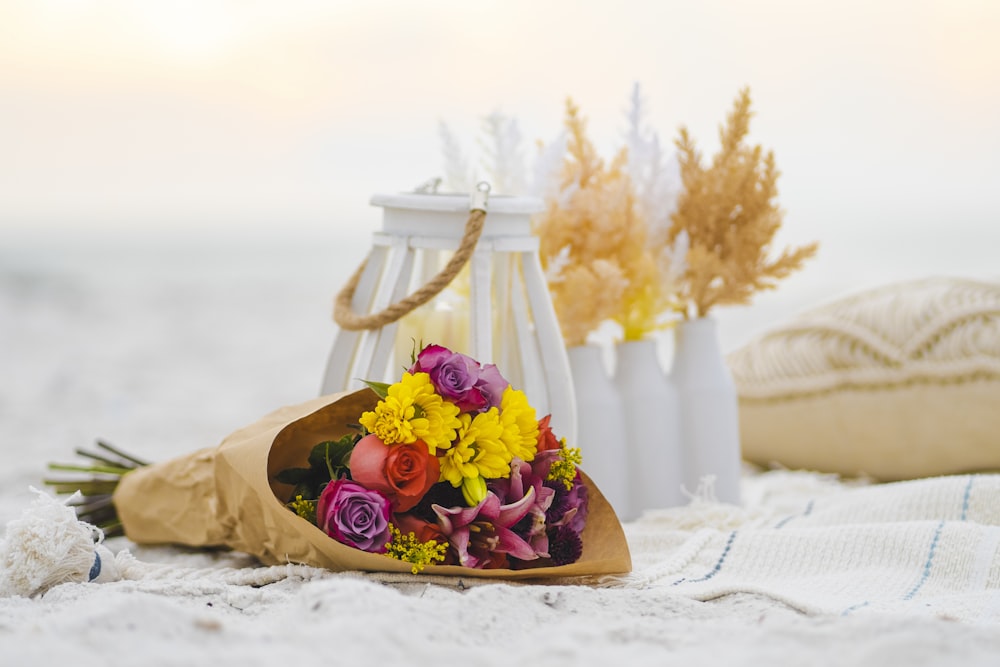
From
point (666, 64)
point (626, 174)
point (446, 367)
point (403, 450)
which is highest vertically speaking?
point (666, 64)

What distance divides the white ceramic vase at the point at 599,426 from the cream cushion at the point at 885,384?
0.63m

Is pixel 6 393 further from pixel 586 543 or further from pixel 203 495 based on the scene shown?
pixel 586 543

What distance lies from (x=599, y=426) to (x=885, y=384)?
770mm

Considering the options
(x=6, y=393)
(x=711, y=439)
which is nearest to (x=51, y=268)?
(x=6, y=393)

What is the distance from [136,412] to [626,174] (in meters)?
2.88

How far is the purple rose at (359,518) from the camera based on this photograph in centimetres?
127

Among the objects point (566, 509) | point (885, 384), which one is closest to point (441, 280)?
point (566, 509)

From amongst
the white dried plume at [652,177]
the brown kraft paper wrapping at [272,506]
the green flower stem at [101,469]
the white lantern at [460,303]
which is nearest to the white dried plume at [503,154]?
the white lantern at [460,303]

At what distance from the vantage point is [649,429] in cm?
204

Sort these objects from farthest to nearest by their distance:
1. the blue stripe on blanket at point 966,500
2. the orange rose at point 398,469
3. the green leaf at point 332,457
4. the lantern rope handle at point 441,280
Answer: the blue stripe on blanket at point 966,500 < the lantern rope handle at point 441,280 < the green leaf at point 332,457 < the orange rose at point 398,469

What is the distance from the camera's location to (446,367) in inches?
50.8

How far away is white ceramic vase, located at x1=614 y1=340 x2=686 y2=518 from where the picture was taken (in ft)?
6.70

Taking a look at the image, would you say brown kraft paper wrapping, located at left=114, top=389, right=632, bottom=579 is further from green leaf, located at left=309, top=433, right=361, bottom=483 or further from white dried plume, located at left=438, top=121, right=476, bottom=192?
white dried plume, located at left=438, top=121, right=476, bottom=192

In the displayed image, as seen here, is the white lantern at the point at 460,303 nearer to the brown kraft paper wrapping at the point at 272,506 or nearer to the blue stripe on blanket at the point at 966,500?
the brown kraft paper wrapping at the point at 272,506
